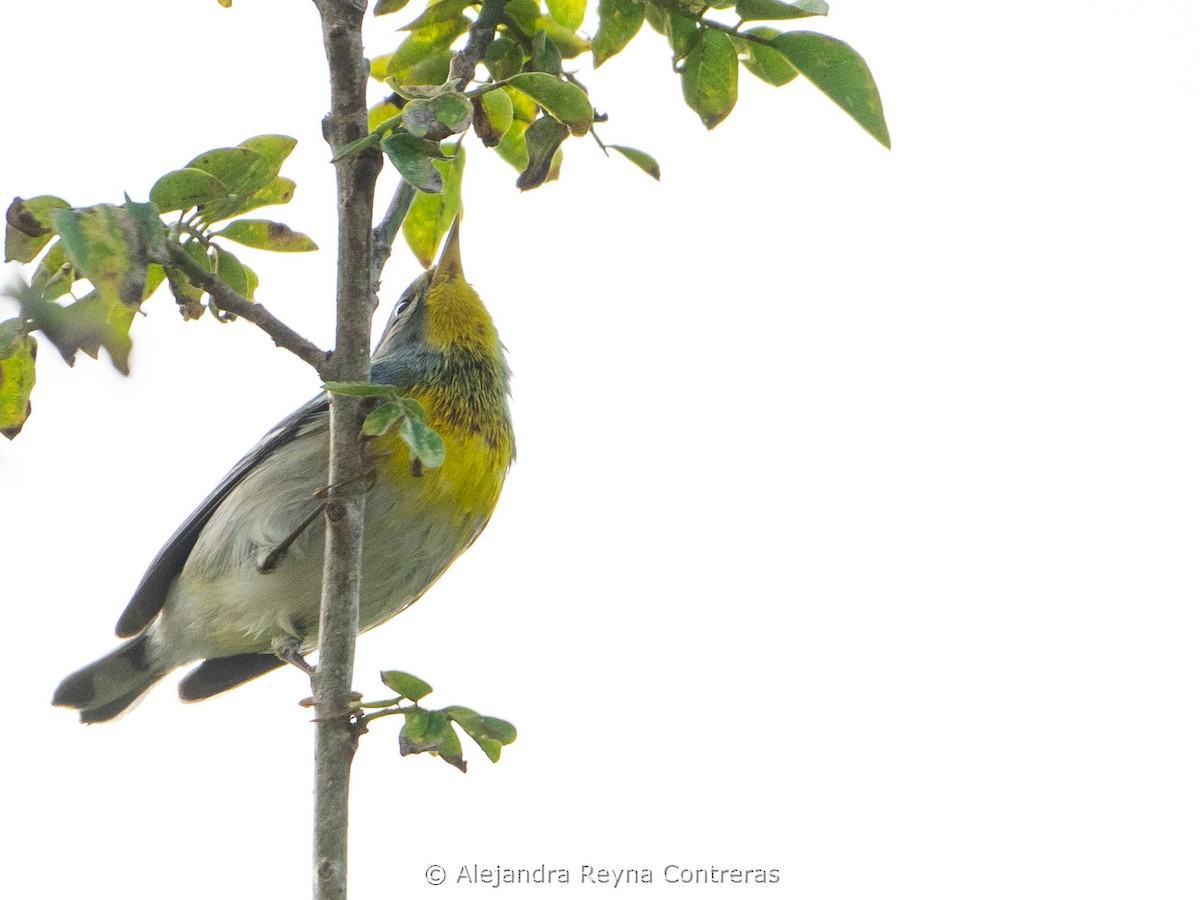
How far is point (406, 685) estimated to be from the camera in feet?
8.39

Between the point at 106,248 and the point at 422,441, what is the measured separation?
590mm

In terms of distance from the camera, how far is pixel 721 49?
2625 mm

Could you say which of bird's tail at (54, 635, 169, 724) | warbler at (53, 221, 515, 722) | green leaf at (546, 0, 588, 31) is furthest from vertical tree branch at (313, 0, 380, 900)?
bird's tail at (54, 635, 169, 724)

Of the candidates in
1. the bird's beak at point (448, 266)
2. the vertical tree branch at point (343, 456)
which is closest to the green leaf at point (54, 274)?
the vertical tree branch at point (343, 456)

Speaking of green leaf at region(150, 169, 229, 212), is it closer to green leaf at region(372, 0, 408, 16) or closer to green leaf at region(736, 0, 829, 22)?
green leaf at region(372, 0, 408, 16)

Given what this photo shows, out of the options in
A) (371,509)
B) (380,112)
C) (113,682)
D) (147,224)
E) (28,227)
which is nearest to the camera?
(147,224)

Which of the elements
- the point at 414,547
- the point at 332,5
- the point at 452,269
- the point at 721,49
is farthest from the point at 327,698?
→ the point at 452,269

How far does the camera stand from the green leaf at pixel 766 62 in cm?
260

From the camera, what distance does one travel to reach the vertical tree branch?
2.32m

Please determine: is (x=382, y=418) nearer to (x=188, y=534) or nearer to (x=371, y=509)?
(x=371, y=509)

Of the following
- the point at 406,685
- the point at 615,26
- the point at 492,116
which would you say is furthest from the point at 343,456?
the point at 615,26

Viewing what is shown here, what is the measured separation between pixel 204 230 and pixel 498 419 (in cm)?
225

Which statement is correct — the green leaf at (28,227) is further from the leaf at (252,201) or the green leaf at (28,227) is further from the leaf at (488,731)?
the leaf at (488,731)

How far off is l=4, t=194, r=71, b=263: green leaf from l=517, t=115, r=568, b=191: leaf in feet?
3.21
